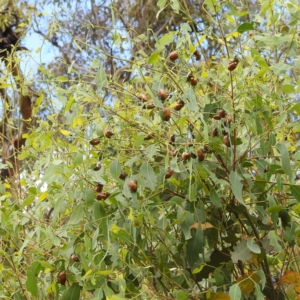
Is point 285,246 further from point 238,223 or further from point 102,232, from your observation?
point 102,232

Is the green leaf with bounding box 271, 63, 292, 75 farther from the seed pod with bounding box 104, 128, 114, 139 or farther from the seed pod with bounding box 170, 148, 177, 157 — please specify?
the seed pod with bounding box 104, 128, 114, 139

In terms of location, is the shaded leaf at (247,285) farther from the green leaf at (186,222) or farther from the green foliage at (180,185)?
the green leaf at (186,222)

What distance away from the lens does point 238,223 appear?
1.38 meters

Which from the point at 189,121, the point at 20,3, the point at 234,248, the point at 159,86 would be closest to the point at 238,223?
the point at 234,248

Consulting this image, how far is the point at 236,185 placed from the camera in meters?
1.18

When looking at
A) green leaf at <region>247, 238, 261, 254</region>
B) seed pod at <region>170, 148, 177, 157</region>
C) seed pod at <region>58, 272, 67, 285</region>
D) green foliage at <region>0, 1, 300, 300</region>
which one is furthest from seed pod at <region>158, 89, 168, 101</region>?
seed pod at <region>58, 272, 67, 285</region>

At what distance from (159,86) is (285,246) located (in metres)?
0.54

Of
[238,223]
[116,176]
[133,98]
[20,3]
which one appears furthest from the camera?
[20,3]

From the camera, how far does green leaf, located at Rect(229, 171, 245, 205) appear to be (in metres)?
1.17

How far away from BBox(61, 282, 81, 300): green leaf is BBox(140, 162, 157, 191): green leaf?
33cm

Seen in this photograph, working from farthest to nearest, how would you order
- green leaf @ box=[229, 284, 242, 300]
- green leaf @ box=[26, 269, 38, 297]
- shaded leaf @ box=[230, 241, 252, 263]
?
1. green leaf @ box=[26, 269, 38, 297]
2. shaded leaf @ box=[230, 241, 252, 263]
3. green leaf @ box=[229, 284, 242, 300]

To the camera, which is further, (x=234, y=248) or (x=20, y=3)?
(x=20, y=3)

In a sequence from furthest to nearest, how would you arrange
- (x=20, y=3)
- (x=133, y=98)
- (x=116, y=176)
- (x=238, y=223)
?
(x=20, y=3) → (x=133, y=98) → (x=238, y=223) → (x=116, y=176)

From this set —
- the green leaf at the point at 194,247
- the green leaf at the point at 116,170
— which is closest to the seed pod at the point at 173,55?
the green leaf at the point at 116,170
